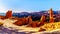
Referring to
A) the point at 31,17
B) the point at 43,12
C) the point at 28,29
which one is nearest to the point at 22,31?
the point at 28,29

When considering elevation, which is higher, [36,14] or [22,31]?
[36,14]

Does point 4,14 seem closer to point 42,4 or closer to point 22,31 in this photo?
point 22,31

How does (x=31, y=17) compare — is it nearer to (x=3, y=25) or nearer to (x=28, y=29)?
(x=28, y=29)

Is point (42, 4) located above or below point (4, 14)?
above

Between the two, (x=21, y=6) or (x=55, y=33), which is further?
(x=21, y=6)

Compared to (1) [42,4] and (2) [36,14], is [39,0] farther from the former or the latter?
(2) [36,14]

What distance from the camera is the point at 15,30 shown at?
2.81 m

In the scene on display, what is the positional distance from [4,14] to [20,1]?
A: 39 cm

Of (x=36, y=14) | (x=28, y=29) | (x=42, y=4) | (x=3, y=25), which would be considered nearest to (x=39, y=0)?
(x=42, y=4)

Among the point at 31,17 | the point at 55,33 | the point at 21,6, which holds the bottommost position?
the point at 55,33

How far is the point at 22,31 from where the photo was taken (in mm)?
2770

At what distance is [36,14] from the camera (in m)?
2.79

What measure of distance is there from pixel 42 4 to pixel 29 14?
309mm

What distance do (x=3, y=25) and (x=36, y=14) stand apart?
667 millimetres
